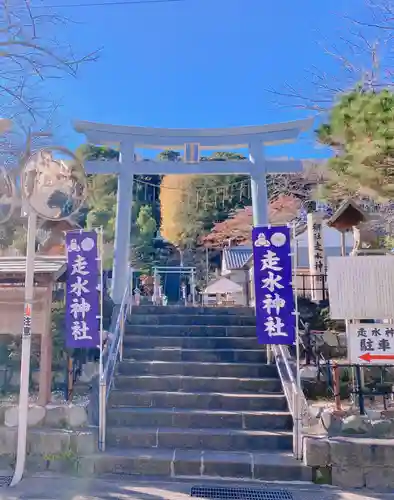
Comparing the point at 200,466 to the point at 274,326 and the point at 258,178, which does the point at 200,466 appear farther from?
the point at 258,178

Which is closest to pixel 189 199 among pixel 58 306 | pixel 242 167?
pixel 242 167

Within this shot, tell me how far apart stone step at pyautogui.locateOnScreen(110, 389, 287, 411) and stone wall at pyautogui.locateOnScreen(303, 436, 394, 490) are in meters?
1.35

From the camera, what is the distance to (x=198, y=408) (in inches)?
261

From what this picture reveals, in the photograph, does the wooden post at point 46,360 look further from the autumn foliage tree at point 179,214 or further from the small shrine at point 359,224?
the autumn foliage tree at point 179,214

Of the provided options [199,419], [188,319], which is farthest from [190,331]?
[199,419]

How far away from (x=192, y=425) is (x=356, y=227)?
212 inches

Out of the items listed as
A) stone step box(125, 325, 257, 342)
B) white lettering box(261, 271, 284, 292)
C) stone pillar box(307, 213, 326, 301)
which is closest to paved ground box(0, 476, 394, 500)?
white lettering box(261, 271, 284, 292)

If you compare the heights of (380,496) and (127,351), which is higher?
(127,351)

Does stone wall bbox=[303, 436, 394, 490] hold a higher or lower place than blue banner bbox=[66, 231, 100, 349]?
lower

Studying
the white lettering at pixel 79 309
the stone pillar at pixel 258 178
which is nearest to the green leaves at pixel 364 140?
the white lettering at pixel 79 309

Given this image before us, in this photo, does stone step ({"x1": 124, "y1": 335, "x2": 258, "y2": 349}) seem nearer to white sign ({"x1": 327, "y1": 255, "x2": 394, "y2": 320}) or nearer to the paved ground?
white sign ({"x1": 327, "y1": 255, "x2": 394, "y2": 320})

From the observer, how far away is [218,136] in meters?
11.8

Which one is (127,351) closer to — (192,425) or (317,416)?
(192,425)

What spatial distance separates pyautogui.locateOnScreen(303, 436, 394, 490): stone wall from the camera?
203 inches
